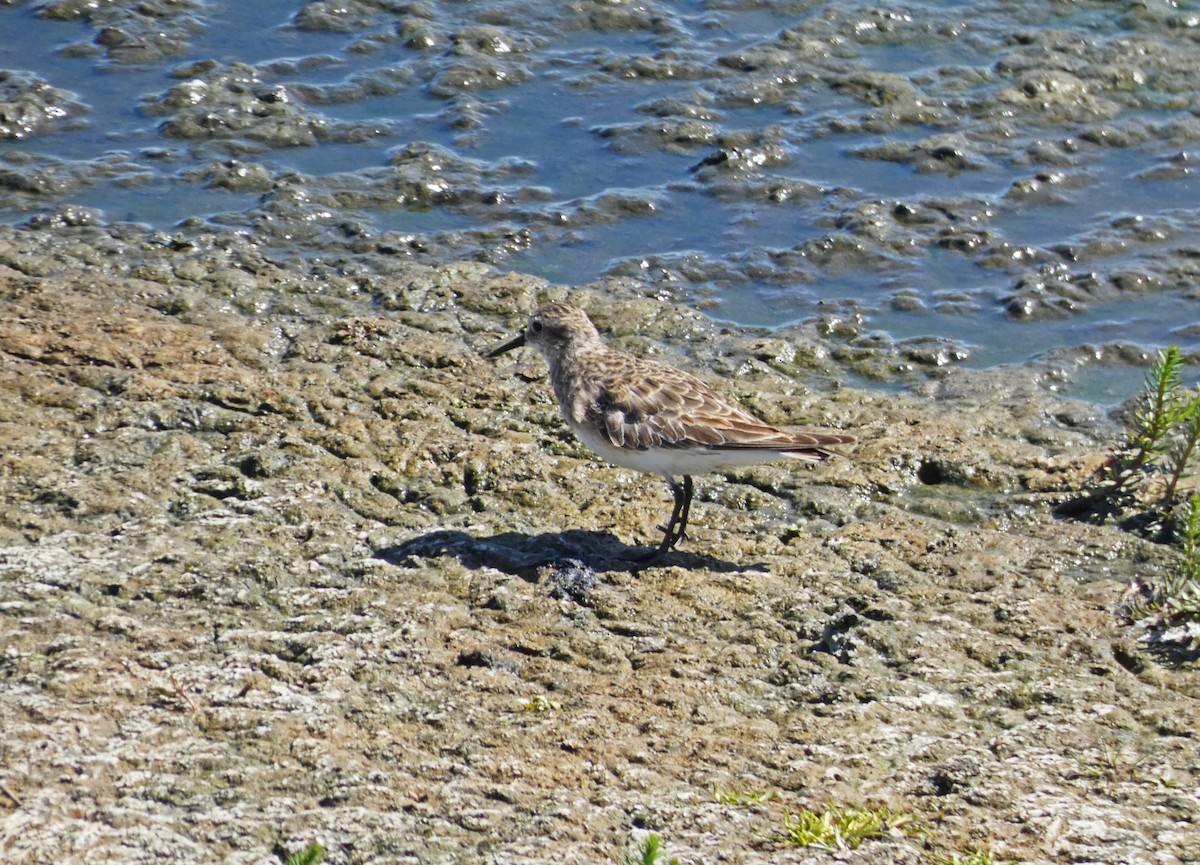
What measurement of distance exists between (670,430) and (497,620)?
129 centimetres

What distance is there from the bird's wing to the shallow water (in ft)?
8.91

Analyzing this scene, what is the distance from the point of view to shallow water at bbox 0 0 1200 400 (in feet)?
31.0

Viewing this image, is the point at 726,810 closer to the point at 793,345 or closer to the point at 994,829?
the point at 994,829

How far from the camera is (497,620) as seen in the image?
17.7ft

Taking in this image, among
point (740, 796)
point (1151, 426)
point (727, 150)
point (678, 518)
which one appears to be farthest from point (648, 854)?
point (727, 150)

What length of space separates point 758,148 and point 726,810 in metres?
7.28

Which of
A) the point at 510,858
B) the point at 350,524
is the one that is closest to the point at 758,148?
the point at 350,524

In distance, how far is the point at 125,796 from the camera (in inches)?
166

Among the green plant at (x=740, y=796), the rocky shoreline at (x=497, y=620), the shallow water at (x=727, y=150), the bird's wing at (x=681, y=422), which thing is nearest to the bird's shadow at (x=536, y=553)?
the rocky shoreline at (x=497, y=620)

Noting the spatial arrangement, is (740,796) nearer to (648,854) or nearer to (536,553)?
(648,854)

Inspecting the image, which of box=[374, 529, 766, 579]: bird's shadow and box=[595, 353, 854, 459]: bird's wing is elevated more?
box=[595, 353, 854, 459]: bird's wing

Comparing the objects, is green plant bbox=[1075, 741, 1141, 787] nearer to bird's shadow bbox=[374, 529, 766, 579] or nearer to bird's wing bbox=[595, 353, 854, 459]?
bird's shadow bbox=[374, 529, 766, 579]

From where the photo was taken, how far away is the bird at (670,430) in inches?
244

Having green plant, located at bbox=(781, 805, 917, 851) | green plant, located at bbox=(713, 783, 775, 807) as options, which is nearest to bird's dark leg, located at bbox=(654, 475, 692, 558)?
green plant, located at bbox=(713, 783, 775, 807)
